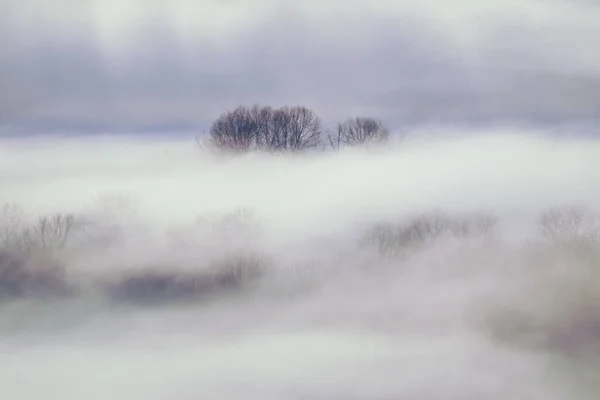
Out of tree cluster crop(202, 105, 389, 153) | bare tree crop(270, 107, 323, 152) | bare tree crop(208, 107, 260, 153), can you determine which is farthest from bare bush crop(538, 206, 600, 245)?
bare tree crop(208, 107, 260, 153)

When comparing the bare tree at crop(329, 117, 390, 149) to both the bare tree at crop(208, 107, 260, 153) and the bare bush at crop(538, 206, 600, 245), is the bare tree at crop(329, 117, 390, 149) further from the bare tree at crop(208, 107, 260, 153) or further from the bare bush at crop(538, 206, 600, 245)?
the bare bush at crop(538, 206, 600, 245)

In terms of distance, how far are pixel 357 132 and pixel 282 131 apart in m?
0.22

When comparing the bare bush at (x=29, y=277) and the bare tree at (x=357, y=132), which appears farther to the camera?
the bare tree at (x=357, y=132)

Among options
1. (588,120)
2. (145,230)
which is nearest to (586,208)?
(588,120)

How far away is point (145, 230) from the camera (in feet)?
6.70

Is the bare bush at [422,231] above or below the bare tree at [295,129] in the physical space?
below

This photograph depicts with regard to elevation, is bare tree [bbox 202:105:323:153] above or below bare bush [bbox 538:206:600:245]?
above

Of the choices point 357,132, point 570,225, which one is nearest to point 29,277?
point 357,132

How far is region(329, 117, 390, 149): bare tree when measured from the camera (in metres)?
2.13

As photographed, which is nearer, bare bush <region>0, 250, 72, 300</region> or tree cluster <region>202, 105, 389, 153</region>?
bare bush <region>0, 250, 72, 300</region>

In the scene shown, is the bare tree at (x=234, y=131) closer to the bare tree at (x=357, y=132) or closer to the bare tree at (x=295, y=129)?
the bare tree at (x=295, y=129)

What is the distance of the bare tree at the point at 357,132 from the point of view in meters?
2.13

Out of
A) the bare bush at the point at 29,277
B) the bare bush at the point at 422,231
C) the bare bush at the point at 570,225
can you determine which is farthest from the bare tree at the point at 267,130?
the bare bush at the point at 570,225

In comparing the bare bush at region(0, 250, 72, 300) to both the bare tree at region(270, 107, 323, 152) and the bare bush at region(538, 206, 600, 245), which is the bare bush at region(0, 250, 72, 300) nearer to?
the bare tree at region(270, 107, 323, 152)
